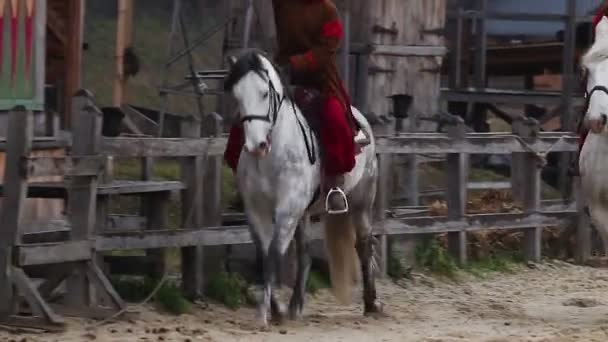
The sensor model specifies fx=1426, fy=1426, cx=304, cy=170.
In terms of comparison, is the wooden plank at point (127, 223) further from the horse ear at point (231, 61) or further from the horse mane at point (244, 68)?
the horse mane at point (244, 68)

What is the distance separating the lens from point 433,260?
14.0 m

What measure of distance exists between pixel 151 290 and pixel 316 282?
194 cm

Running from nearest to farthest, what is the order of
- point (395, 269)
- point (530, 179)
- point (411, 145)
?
point (411, 145)
point (395, 269)
point (530, 179)

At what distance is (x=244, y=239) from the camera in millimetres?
11367

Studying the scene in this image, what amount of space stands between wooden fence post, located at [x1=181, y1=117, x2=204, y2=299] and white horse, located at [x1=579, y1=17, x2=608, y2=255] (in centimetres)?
294

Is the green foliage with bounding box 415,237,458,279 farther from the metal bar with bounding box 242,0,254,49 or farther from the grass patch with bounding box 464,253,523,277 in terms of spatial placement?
the metal bar with bounding box 242,0,254,49

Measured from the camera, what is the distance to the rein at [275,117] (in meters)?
9.59

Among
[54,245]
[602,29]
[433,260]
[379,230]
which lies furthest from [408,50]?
[54,245]

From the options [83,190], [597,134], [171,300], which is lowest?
[171,300]

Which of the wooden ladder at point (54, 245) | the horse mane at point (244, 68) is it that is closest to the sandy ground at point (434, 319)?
the wooden ladder at point (54, 245)

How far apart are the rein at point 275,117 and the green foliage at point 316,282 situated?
2.21m

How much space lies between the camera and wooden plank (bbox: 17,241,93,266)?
9.34m

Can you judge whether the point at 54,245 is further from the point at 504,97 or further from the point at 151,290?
the point at 504,97

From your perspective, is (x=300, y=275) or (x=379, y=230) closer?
(x=300, y=275)
